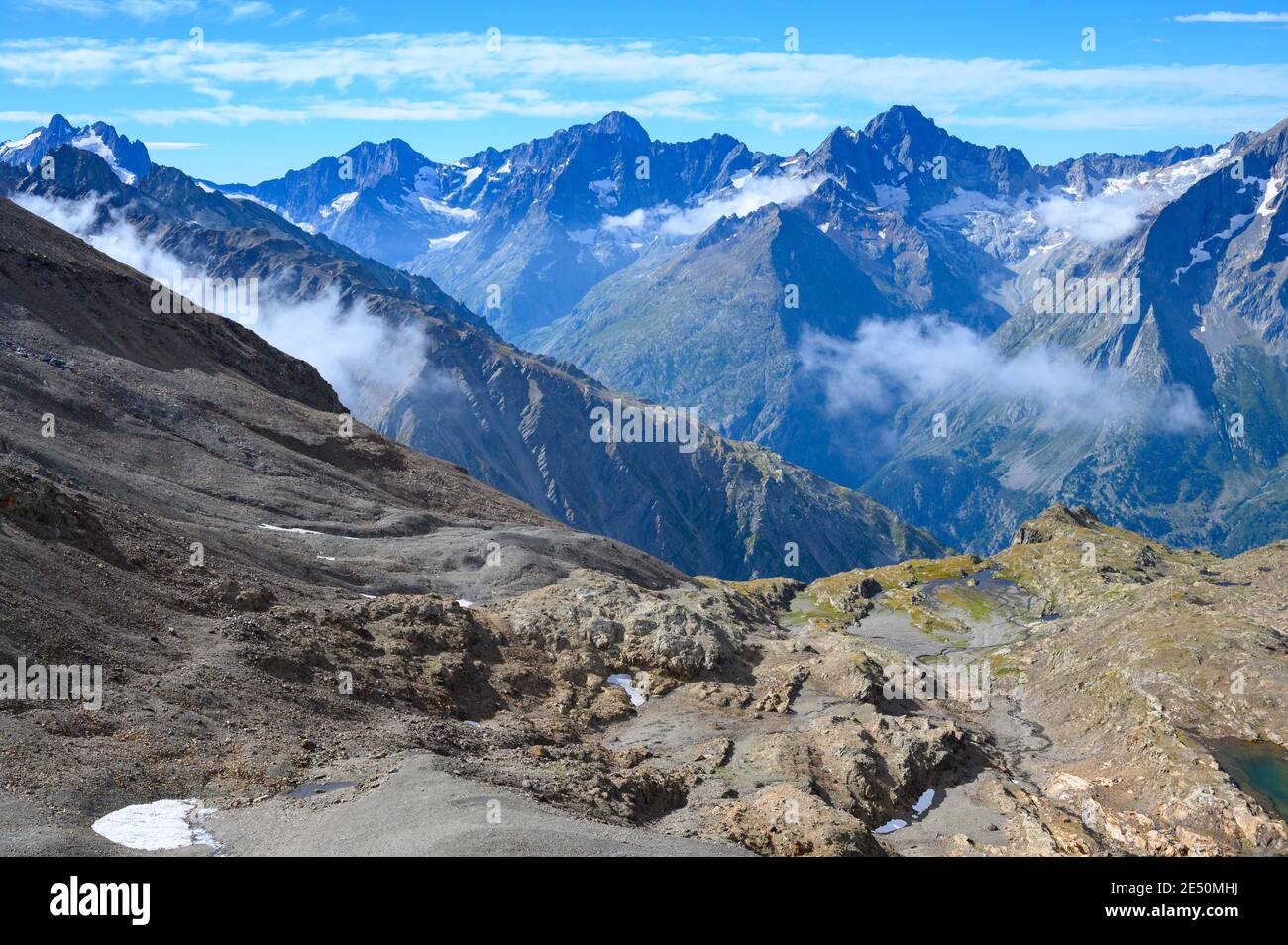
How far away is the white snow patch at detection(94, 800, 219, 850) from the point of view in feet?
122

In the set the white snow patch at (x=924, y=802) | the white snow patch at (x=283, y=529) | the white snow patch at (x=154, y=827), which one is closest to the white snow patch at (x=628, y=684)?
the white snow patch at (x=924, y=802)

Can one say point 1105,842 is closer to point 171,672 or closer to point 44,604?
point 171,672

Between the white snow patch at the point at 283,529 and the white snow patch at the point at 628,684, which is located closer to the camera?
the white snow patch at the point at 628,684

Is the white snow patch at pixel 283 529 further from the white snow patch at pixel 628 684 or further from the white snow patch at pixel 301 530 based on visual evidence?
the white snow patch at pixel 628 684

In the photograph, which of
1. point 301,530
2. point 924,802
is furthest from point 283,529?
point 924,802

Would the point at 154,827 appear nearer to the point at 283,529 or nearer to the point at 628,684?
the point at 628,684

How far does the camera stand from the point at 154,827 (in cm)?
3850

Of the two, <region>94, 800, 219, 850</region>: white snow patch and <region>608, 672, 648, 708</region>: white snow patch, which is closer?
<region>94, 800, 219, 850</region>: white snow patch

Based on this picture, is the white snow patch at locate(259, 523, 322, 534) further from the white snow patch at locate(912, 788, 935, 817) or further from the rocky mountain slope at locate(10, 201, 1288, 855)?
the white snow patch at locate(912, 788, 935, 817)

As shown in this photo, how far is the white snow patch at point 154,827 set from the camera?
37.2 m

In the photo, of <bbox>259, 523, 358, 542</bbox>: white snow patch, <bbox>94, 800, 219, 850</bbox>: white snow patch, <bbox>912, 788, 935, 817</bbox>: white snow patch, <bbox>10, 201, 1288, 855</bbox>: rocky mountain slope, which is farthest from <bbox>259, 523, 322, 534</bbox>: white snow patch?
<bbox>912, 788, 935, 817</bbox>: white snow patch

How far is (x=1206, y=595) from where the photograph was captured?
135m
